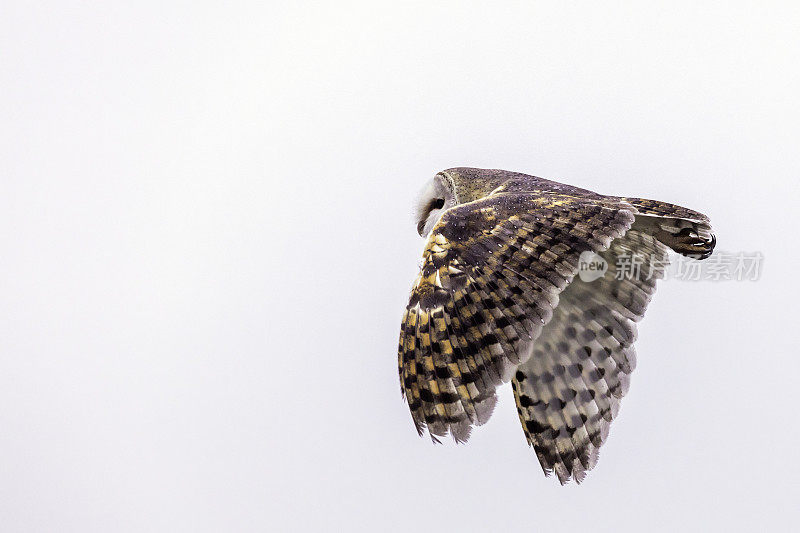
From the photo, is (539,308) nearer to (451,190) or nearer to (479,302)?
(479,302)

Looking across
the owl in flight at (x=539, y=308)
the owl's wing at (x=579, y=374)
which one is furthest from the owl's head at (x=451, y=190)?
the owl's wing at (x=579, y=374)

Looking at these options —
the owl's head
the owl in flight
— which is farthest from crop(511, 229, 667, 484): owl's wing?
the owl's head

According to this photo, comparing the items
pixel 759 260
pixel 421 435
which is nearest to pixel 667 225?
pixel 759 260

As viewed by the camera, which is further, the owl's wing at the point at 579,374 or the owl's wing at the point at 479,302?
the owl's wing at the point at 579,374

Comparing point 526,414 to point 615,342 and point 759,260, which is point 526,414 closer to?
point 615,342

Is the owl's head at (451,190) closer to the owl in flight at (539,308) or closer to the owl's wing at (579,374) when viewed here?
the owl in flight at (539,308)

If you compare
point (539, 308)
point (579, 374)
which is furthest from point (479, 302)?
point (579, 374)

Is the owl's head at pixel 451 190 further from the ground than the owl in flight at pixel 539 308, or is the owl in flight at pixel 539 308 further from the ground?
the owl's head at pixel 451 190
